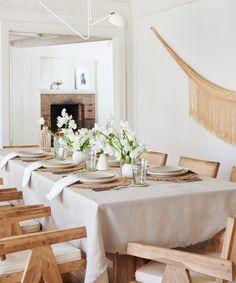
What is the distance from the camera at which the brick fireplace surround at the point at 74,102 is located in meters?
9.23

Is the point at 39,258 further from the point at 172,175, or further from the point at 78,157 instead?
the point at 78,157

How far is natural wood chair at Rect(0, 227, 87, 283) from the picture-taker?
1790mm

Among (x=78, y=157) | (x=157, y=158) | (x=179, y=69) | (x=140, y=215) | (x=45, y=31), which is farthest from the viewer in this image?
(x=45, y=31)

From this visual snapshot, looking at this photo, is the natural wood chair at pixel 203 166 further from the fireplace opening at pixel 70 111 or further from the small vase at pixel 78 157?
the fireplace opening at pixel 70 111

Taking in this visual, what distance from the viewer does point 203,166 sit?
3002 mm

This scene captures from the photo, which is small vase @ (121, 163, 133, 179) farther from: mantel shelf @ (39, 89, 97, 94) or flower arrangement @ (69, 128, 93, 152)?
Answer: mantel shelf @ (39, 89, 97, 94)

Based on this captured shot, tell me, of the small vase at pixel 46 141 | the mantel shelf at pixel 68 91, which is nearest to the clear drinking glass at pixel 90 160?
the small vase at pixel 46 141

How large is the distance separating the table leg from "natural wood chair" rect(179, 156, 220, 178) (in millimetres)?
988

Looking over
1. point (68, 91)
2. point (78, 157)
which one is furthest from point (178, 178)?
point (68, 91)

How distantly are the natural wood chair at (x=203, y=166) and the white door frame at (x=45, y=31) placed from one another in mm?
2172

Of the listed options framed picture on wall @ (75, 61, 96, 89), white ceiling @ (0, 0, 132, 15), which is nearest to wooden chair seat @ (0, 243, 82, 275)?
white ceiling @ (0, 0, 132, 15)

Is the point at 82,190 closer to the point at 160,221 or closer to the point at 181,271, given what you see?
the point at 160,221

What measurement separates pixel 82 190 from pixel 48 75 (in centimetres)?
719

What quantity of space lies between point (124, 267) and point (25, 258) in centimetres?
48
